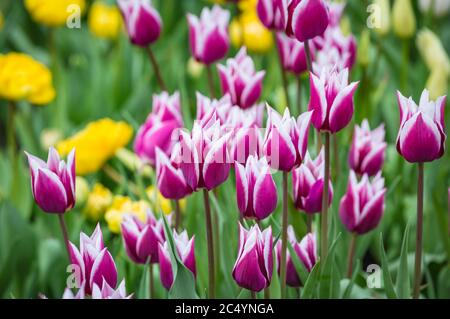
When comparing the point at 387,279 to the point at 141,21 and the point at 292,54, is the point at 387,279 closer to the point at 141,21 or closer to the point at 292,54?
the point at 292,54

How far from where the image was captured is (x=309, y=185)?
1.12m

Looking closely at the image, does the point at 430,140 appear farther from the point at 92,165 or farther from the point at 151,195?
the point at 92,165

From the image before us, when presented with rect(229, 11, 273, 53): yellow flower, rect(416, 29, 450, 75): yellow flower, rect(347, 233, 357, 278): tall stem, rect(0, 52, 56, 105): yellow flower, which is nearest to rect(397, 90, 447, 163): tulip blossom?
rect(347, 233, 357, 278): tall stem

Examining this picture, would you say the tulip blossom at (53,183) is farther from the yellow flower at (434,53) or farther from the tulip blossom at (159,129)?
the yellow flower at (434,53)

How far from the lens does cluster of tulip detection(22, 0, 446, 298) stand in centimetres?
97

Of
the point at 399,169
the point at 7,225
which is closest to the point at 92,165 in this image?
the point at 7,225

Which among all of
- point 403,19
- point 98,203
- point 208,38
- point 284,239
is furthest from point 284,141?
point 403,19

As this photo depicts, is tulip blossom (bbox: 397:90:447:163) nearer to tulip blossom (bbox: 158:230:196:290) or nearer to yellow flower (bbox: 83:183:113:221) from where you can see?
tulip blossom (bbox: 158:230:196:290)

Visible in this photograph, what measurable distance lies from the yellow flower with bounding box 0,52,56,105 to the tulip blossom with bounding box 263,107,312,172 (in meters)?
0.91

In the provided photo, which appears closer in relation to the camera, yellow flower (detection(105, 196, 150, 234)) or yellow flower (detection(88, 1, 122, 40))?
yellow flower (detection(105, 196, 150, 234))

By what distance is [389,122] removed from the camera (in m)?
1.99

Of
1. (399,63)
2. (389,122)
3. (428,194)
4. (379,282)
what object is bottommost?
(379,282)

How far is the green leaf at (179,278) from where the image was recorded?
1.02 meters
